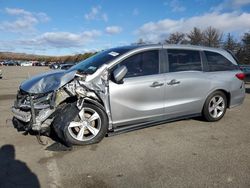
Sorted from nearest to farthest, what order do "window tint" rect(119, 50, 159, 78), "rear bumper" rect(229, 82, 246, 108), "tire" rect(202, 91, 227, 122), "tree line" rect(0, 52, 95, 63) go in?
"window tint" rect(119, 50, 159, 78) < "tire" rect(202, 91, 227, 122) < "rear bumper" rect(229, 82, 246, 108) < "tree line" rect(0, 52, 95, 63)

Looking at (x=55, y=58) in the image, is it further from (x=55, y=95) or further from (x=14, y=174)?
(x=14, y=174)

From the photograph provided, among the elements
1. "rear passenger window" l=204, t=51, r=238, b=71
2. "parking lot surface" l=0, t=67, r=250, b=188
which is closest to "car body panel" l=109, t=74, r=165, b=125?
"parking lot surface" l=0, t=67, r=250, b=188

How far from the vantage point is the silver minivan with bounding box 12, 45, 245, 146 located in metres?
4.74

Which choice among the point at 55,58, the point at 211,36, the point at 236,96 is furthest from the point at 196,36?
the point at 55,58

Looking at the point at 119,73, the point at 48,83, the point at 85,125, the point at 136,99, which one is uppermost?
the point at 119,73

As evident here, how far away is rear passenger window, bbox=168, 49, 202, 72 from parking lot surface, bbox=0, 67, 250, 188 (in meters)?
1.27

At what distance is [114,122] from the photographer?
505 cm

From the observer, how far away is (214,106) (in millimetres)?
6301

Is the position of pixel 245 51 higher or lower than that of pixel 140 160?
higher

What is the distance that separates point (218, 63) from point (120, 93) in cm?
268

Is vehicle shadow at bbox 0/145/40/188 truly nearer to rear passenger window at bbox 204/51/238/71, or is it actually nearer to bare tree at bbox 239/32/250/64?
rear passenger window at bbox 204/51/238/71

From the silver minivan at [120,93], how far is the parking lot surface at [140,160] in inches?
12.1

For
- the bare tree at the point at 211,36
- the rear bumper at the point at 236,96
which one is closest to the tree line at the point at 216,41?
the bare tree at the point at 211,36

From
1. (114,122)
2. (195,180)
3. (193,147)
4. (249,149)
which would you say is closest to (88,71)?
(114,122)
